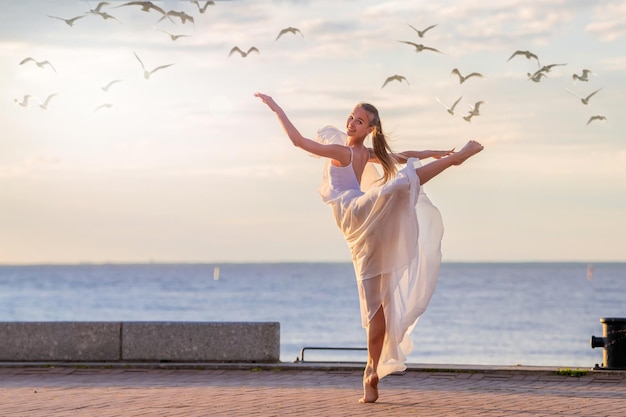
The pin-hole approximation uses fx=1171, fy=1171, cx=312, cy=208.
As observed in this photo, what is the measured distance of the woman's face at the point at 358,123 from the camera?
974 centimetres

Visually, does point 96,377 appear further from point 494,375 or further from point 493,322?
point 493,322

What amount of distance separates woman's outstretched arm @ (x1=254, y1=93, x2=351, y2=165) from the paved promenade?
203 cm

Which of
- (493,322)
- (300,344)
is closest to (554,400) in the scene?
(300,344)

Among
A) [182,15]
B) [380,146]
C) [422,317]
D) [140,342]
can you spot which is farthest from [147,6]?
[422,317]

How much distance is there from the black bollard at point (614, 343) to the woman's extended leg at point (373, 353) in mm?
3362

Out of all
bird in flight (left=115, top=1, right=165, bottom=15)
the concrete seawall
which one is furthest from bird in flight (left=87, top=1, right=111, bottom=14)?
the concrete seawall

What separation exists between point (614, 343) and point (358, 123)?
13.7 feet

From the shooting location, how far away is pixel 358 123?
9.74m

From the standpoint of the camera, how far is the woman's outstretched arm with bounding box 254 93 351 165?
30.9 ft

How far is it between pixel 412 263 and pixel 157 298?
8019 cm

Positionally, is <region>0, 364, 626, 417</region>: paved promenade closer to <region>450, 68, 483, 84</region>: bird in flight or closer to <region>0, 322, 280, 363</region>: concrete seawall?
<region>0, 322, 280, 363</region>: concrete seawall

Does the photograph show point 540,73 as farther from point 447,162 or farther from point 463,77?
point 447,162

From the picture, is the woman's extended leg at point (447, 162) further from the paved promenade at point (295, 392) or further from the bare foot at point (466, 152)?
the paved promenade at point (295, 392)

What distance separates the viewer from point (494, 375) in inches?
469
